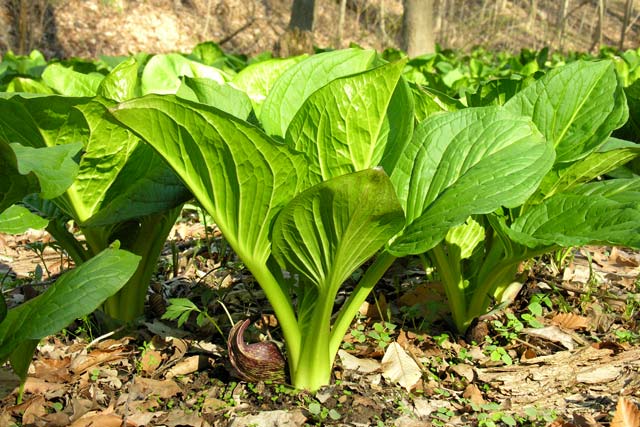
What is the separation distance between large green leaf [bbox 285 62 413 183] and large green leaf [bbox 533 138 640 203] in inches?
24.3

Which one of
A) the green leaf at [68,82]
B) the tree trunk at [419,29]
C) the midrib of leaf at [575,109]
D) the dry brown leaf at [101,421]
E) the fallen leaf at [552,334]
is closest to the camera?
the dry brown leaf at [101,421]

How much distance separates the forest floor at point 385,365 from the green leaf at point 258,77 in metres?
0.74

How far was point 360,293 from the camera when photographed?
6.19ft

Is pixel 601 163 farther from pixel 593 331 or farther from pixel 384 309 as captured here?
pixel 384 309

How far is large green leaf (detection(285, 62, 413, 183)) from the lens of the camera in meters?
1.66

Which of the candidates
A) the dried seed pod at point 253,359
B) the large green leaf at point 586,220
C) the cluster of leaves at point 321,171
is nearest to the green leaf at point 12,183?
the cluster of leaves at point 321,171

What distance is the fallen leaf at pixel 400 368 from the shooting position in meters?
2.08

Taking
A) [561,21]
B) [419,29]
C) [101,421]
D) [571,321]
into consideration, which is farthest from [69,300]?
[561,21]

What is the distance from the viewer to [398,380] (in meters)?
2.08

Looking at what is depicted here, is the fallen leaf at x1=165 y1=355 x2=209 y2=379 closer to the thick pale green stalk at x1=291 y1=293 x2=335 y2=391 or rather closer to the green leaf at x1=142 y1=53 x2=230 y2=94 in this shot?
the thick pale green stalk at x1=291 y1=293 x2=335 y2=391

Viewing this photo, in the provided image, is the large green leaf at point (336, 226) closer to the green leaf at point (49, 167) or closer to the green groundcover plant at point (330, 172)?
the green groundcover plant at point (330, 172)

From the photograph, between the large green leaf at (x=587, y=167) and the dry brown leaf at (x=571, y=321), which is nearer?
the large green leaf at (x=587, y=167)

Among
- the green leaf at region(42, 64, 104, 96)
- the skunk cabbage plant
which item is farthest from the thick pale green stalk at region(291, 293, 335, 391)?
the green leaf at region(42, 64, 104, 96)

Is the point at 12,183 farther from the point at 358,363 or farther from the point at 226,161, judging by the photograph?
the point at 358,363
